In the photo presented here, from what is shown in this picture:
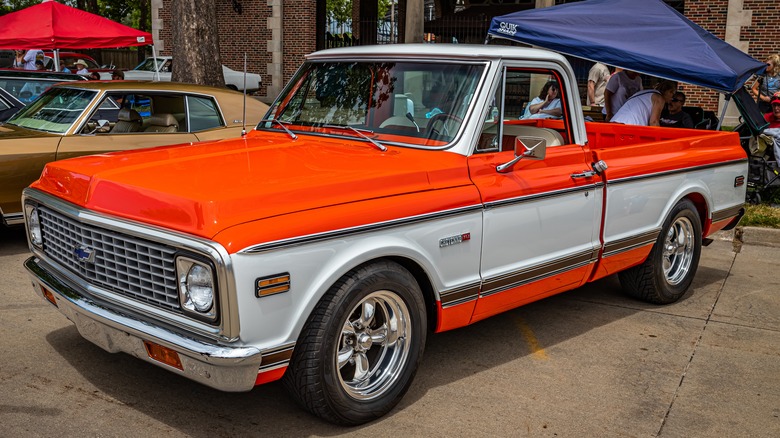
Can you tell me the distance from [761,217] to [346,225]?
23.2ft

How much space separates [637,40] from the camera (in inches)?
329

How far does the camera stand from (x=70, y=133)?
7.52m

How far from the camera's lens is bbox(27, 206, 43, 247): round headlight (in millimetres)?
4352

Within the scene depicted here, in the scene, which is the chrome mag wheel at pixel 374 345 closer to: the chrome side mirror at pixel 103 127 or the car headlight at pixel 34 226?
the car headlight at pixel 34 226

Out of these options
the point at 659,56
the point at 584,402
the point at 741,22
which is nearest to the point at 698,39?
the point at 659,56

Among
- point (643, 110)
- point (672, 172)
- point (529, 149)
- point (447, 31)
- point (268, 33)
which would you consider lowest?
point (672, 172)

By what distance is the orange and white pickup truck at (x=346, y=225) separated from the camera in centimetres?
336

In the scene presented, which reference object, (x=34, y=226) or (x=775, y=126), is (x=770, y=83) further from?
(x=34, y=226)

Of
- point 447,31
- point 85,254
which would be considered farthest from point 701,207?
point 447,31

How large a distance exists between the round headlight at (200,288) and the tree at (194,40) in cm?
956

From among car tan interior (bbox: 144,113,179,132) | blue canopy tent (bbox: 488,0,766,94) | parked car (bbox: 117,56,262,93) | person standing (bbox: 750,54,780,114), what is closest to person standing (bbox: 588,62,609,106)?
person standing (bbox: 750,54,780,114)

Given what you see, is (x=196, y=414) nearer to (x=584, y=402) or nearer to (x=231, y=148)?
(x=231, y=148)

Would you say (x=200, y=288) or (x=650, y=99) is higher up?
(x=650, y=99)

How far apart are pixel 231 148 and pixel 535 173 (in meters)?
A: 1.84
